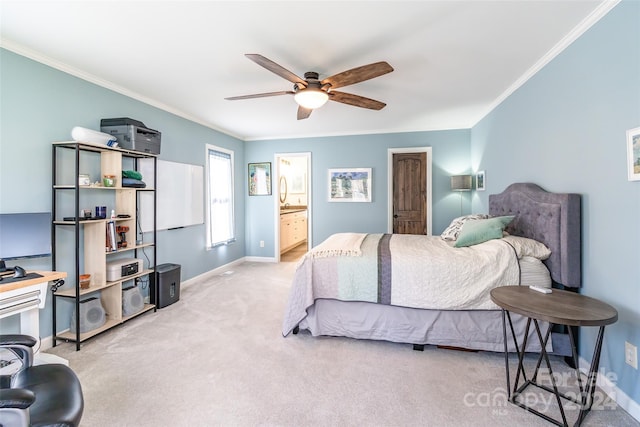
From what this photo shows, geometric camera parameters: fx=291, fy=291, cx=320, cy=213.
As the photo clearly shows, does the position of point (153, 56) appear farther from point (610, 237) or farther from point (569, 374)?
point (569, 374)

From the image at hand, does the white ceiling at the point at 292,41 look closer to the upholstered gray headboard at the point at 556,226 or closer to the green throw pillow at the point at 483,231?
the upholstered gray headboard at the point at 556,226

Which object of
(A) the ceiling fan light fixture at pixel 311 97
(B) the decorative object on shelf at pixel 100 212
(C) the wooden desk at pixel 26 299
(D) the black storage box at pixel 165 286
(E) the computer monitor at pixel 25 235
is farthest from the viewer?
(D) the black storage box at pixel 165 286

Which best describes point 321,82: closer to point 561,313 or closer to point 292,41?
point 292,41

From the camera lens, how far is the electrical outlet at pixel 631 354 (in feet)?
5.47

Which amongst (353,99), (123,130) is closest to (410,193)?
(353,99)

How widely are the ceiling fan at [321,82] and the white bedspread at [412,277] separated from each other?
1476 mm

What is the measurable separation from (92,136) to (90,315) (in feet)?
5.39

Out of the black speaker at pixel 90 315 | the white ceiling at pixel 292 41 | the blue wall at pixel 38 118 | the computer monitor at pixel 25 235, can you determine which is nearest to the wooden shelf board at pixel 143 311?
the black speaker at pixel 90 315

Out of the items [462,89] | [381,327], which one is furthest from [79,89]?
[462,89]

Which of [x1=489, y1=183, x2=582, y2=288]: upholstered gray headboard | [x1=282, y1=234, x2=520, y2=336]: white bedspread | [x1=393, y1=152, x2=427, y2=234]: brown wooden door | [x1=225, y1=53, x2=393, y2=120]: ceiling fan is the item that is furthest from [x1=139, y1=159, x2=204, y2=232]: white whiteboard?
[x1=489, y1=183, x2=582, y2=288]: upholstered gray headboard

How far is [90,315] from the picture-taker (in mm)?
2680

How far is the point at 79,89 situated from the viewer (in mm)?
2805

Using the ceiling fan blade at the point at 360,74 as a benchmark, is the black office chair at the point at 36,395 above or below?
below

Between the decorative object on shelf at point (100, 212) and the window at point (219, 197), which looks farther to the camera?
the window at point (219, 197)
